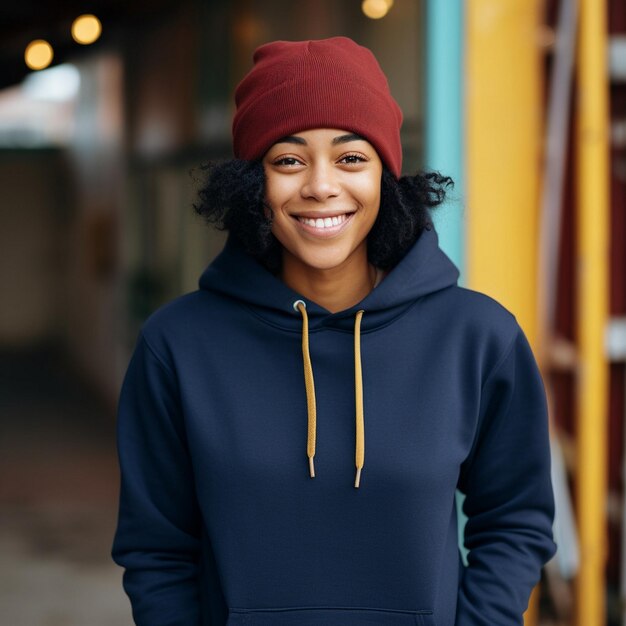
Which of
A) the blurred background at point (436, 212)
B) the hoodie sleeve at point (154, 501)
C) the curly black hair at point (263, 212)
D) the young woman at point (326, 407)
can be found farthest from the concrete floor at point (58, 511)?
the curly black hair at point (263, 212)

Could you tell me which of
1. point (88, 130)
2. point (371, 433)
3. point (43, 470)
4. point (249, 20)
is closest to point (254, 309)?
point (371, 433)

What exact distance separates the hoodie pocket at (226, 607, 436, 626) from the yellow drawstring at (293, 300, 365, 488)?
6.9 inches

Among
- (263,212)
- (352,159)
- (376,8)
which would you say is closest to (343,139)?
(352,159)

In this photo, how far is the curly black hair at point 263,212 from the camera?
133 centimetres

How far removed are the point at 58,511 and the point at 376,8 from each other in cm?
318

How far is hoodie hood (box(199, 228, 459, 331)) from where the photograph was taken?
1352mm

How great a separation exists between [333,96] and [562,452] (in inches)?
68.8

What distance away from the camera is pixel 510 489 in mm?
1396

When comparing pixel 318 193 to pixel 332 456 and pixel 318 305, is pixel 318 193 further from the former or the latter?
pixel 332 456

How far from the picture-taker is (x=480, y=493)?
141 centimetres

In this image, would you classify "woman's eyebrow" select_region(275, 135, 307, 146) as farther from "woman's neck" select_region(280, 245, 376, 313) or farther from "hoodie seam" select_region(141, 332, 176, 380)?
"hoodie seam" select_region(141, 332, 176, 380)

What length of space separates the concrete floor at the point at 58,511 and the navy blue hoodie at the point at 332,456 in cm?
245

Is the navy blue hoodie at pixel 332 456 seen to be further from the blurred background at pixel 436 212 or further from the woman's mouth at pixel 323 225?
the blurred background at pixel 436 212

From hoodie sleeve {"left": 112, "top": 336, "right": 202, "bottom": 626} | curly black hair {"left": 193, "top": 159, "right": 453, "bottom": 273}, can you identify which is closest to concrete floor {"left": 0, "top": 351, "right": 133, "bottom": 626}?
hoodie sleeve {"left": 112, "top": 336, "right": 202, "bottom": 626}
